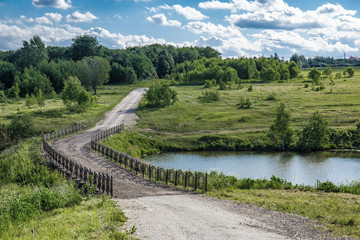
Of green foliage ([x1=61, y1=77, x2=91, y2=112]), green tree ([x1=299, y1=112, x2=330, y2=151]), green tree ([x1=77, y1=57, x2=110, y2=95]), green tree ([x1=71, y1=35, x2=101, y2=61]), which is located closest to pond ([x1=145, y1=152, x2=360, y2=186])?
green tree ([x1=299, y1=112, x2=330, y2=151])

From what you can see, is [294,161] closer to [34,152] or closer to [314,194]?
[314,194]

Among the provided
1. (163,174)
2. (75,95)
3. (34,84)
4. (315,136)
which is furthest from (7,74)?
(163,174)

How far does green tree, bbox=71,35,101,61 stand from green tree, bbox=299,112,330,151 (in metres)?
117

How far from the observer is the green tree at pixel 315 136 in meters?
49.2

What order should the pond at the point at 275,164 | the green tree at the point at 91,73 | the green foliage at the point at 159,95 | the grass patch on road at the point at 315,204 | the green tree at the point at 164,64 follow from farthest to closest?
the green tree at the point at 164,64 < the green tree at the point at 91,73 < the green foliage at the point at 159,95 < the pond at the point at 275,164 < the grass patch on road at the point at 315,204

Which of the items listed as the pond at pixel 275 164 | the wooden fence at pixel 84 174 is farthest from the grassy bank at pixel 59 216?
the pond at pixel 275 164

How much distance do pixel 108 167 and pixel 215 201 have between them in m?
13.2

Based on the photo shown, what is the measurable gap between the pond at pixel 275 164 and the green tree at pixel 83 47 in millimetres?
110015

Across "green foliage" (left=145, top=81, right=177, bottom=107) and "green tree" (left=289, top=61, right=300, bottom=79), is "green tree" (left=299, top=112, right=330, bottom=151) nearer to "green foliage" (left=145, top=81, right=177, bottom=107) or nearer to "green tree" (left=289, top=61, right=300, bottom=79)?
"green foliage" (left=145, top=81, right=177, bottom=107)

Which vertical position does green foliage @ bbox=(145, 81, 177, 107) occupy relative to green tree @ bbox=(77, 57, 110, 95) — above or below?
below

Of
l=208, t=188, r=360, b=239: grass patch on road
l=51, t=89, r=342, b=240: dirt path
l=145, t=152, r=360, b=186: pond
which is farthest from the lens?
l=145, t=152, r=360, b=186: pond

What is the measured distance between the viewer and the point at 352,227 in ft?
56.0

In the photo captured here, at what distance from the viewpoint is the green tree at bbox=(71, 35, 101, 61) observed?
14375cm

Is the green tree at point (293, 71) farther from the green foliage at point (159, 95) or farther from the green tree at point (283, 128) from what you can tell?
the green tree at point (283, 128)
